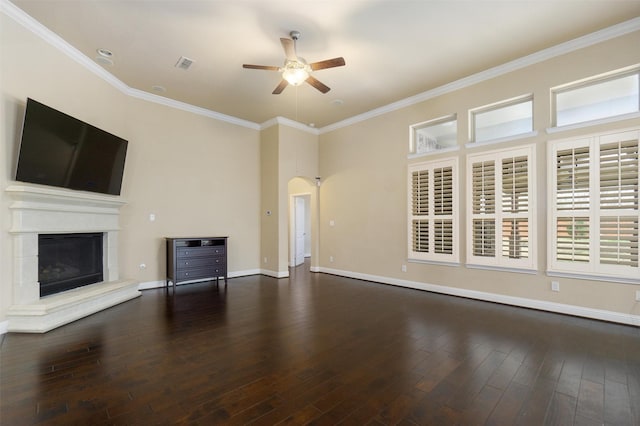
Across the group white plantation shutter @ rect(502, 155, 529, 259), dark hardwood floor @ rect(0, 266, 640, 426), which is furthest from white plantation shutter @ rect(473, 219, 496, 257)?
dark hardwood floor @ rect(0, 266, 640, 426)

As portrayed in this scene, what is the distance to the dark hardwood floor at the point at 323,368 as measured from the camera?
6.33 ft

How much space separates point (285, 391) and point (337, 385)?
1.30 feet

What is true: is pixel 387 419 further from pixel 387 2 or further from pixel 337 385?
pixel 387 2

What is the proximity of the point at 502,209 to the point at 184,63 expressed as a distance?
5.16 m

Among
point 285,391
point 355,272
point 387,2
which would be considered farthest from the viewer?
point 355,272

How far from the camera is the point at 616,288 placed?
3586mm

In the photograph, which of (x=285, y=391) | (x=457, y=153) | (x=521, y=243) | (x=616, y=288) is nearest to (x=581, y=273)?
(x=616, y=288)

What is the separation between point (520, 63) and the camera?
429 cm

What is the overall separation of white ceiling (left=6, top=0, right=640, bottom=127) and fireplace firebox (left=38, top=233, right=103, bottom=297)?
8.53ft

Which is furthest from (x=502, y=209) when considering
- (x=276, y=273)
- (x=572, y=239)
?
(x=276, y=273)

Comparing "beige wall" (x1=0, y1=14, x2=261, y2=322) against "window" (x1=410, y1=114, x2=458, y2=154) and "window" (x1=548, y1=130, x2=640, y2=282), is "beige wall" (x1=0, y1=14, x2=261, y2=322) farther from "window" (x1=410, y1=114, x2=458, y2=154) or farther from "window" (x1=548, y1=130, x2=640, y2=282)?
"window" (x1=548, y1=130, x2=640, y2=282)

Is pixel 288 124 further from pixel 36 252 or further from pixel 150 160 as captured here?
pixel 36 252

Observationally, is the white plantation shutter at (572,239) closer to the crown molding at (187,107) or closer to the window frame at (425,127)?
the window frame at (425,127)

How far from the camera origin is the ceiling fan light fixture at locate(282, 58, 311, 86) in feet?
11.3
